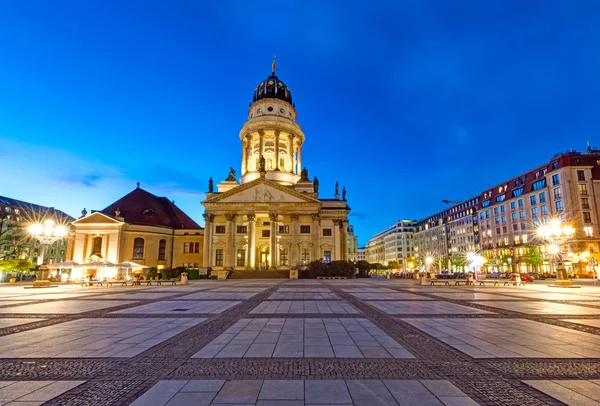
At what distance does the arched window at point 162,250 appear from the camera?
65.7m

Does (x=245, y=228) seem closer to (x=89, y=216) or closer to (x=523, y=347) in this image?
(x=89, y=216)

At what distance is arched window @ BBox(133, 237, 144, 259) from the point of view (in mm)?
62938

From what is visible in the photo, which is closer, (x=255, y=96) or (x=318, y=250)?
(x=318, y=250)

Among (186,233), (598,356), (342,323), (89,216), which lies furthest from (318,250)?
(598,356)

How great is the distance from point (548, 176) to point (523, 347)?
75.8 metres

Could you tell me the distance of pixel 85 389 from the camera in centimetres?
523

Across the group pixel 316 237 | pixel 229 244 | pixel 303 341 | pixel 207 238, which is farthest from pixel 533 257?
pixel 303 341

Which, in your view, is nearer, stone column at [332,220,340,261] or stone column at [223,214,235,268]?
stone column at [223,214,235,268]

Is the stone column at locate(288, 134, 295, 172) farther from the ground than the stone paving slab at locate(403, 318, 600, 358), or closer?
farther from the ground

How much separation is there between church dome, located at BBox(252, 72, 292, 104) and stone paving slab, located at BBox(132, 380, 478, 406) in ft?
255

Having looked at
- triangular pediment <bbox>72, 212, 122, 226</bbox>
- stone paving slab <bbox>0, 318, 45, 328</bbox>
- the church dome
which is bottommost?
stone paving slab <bbox>0, 318, 45, 328</bbox>

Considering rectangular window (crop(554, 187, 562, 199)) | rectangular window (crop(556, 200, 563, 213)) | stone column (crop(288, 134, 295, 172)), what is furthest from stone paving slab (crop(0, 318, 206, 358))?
rectangular window (crop(554, 187, 562, 199))

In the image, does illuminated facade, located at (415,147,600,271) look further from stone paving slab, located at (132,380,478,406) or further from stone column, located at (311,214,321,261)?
stone paving slab, located at (132,380,478,406)

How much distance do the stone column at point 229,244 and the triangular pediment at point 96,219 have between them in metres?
20.7
